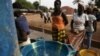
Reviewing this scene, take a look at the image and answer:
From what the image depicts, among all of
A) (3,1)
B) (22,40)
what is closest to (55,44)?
(22,40)

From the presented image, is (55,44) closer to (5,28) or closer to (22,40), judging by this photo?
(22,40)

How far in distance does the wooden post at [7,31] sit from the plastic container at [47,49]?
1701 millimetres

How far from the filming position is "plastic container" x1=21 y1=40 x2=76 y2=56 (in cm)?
429

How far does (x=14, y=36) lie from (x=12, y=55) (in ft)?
0.61

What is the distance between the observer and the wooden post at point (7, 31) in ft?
7.50

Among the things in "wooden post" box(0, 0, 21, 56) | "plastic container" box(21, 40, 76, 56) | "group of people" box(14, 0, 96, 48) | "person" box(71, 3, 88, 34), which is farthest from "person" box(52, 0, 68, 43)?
"wooden post" box(0, 0, 21, 56)

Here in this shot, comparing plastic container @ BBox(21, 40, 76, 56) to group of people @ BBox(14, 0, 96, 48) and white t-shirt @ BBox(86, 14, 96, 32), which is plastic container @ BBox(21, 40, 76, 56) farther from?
white t-shirt @ BBox(86, 14, 96, 32)

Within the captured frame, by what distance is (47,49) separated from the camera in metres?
4.57

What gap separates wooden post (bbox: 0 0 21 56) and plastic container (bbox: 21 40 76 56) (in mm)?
1701

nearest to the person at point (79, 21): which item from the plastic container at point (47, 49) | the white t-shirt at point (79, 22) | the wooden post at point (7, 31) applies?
the white t-shirt at point (79, 22)

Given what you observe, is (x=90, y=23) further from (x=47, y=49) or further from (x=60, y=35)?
(x=47, y=49)

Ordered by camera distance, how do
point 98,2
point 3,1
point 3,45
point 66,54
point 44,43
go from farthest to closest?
1. point 98,2
2. point 44,43
3. point 66,54
4. point 3,45
5. point 3,1

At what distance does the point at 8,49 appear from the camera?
2461 mm

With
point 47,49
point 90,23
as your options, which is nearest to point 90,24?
point 90,23
